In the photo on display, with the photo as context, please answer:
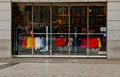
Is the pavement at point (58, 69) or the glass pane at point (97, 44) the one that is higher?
the glass pane at point (97, 44)

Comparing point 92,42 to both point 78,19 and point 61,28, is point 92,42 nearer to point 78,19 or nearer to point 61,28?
point 78,19

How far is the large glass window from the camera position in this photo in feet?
72.2

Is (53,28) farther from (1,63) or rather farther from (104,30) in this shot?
(1,63)

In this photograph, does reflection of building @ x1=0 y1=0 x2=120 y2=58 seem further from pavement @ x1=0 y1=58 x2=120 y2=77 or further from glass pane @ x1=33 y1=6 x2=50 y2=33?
pavement @ x1=0 y1=58 x2=120 y2=77

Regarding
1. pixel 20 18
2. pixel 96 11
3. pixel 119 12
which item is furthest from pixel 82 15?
pixel 20 18

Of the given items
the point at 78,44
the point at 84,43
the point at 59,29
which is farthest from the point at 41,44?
the point at 84,43

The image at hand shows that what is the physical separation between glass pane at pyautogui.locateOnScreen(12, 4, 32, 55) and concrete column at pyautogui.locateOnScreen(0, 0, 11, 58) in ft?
1.99

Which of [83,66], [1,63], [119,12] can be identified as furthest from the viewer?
[119,12]

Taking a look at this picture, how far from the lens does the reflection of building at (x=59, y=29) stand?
2198 centimetres

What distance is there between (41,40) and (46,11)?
1.77 meters

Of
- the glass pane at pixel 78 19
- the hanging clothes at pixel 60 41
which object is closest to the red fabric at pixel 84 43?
the glass pane at pixel 78 19

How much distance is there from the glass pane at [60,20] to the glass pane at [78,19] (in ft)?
1.00

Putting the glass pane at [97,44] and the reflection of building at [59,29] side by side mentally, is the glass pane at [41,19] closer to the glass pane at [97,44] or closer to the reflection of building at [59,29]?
the reflection of building at [59,29]

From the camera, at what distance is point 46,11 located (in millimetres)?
22156
